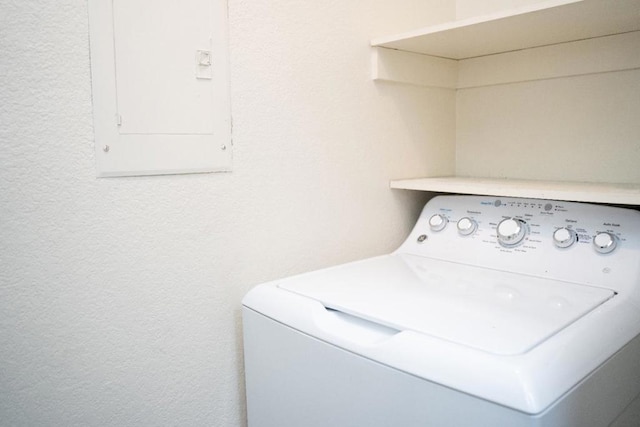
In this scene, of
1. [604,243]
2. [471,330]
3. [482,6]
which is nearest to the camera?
[471,330]

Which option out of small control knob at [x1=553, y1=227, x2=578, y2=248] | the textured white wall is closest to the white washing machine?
small control knob at [x1=553, y1=227, x2=578, y2=248]

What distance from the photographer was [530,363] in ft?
1.88

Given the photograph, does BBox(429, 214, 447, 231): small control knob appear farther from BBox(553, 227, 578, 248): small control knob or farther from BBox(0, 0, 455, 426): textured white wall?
BBox(553, 227, 578, 248): small control knob

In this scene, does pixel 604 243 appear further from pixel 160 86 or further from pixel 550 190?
pixel 160 86

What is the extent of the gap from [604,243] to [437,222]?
0.36 m

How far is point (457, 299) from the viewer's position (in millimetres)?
807

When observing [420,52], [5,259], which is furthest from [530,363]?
[420,52]

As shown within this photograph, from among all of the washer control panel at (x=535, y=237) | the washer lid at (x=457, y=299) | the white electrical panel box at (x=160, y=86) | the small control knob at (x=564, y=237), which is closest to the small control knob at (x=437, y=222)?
the washer control panel at (x=535, y=237)

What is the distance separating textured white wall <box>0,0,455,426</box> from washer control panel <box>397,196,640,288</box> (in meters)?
0.15

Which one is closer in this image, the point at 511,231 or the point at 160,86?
the point at 160,86

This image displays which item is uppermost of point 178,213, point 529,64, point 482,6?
point 482,6

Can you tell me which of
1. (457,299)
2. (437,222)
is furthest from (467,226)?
(457,299)

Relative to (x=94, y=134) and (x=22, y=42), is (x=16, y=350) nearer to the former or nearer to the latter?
(x=94, y=134)

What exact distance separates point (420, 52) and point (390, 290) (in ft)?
2.22
